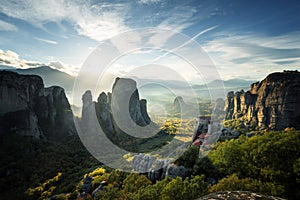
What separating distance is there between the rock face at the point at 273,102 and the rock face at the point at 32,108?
79.9 meters

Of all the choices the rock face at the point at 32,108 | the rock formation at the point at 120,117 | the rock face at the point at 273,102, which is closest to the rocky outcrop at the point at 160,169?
the rock formation at the point at 120,117

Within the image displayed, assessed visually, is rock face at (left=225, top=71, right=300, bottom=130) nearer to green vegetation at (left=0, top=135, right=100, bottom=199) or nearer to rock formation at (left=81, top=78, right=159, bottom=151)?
rock formation at (left=81, top=78, right=159, bottom=151)

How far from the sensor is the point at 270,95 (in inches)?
2876

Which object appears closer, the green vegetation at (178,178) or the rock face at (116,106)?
the green vegetation at (178,178)

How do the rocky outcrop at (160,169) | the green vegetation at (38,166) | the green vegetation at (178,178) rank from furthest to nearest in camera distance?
the green vegetation at (38,166)
the rocky outcrop at (160,169)
the green vegetation at (178,178)

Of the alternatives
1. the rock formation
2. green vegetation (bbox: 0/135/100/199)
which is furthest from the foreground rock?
the rock formation

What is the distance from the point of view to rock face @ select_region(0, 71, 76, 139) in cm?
5438

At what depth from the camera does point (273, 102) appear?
70.2 meters

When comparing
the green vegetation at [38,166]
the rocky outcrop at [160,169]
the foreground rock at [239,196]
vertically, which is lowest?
the green vegetation at [38,166]

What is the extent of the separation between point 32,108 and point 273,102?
93072 millimetres

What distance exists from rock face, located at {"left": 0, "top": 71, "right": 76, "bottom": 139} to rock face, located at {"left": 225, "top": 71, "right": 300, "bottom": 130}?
79.9 metres

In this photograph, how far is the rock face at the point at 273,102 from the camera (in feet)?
201

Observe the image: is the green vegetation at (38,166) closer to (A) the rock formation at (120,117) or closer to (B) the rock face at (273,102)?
(A) the rock formation at (120,117)

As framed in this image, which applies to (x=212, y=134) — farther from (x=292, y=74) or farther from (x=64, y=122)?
(x=64, y=122)
